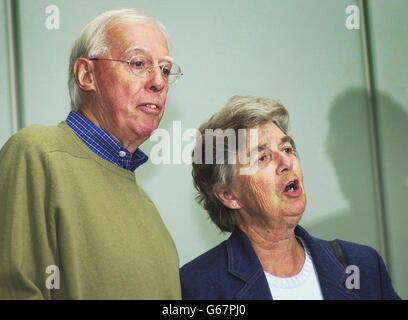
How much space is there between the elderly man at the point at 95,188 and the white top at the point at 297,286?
307mm

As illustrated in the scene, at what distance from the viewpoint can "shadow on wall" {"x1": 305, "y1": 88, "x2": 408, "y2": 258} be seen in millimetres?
1838

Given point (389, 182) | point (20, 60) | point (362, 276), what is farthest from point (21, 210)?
point (389, 182)

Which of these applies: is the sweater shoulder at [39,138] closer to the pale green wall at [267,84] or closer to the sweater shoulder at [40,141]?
the sweater shoulder at [40,141]

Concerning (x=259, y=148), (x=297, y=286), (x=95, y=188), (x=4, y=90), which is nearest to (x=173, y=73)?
(x=259, y=148)

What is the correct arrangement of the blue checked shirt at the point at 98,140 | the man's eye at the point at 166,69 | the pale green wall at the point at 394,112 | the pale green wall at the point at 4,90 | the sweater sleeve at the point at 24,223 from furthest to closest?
the pale green wall at the point at 394,112
the pale green wall at the point at 4,90
the man's eye at the point at 166,69
the blue checked shirt at the point at 98,140
the sweater sleeve at the point at 24,223

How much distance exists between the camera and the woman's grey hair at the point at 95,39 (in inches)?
57.9

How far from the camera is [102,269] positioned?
4.08 ft

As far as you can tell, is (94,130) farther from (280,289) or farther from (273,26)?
(273,26)

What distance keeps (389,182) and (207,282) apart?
87cm

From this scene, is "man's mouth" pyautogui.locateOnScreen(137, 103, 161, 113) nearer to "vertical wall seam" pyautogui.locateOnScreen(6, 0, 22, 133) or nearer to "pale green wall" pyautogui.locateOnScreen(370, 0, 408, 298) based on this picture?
"vertical wall seam" pyautogui.locateOnScreen(6, 0, 22, 133)

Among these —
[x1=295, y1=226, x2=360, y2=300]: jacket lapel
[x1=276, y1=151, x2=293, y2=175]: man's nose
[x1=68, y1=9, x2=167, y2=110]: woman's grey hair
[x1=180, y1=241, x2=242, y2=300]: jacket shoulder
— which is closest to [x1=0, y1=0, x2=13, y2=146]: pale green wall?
[x1=68, y1=9, x2=167, y2=110]: woman's grey hair

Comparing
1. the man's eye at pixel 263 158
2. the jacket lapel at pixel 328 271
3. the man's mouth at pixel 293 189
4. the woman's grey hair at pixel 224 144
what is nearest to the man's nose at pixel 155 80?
the woman's grey hair at pixel 224 144

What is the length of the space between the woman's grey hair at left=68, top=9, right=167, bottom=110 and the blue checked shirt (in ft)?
0.37

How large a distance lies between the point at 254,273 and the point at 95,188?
1.84 feet
